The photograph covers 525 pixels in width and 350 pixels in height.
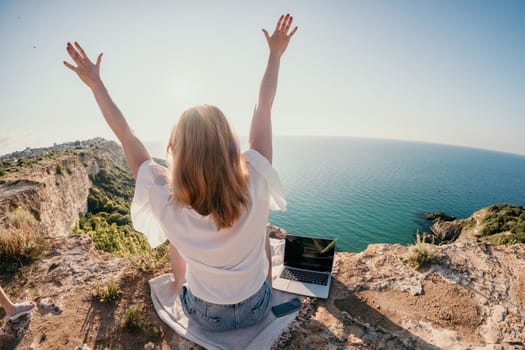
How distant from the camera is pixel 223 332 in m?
2.45

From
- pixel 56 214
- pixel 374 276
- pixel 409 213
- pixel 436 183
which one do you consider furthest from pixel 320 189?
pixel 374 276

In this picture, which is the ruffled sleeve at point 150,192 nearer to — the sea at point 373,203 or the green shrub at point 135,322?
the green shrub at point 135,322

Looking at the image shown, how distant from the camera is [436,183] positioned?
73750 millimetres

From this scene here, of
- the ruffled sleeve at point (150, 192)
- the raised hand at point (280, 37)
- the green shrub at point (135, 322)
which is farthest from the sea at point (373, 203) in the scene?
the ruffled sleeve at point (150, 192)

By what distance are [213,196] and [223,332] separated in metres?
1.66

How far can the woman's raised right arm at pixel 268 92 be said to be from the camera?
1967 millimetres

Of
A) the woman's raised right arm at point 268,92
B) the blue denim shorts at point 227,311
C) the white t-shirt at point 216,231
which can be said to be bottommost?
the blue denim shorts at point 227,311

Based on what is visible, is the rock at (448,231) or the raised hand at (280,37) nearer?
the raised hand at (280,37)

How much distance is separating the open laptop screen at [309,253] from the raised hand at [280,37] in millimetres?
2433

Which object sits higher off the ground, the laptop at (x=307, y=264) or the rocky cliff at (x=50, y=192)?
the laptop at (x=307, y=264)

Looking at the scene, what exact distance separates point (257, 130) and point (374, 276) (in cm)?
301

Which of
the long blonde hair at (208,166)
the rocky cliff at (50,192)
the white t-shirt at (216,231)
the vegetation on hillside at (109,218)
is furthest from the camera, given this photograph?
the vegetation on hillside at (109,218)

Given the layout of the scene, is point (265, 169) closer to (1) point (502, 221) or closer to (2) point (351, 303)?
(2) point (351, 303)

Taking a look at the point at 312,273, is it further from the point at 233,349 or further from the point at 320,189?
the point at 320,189
